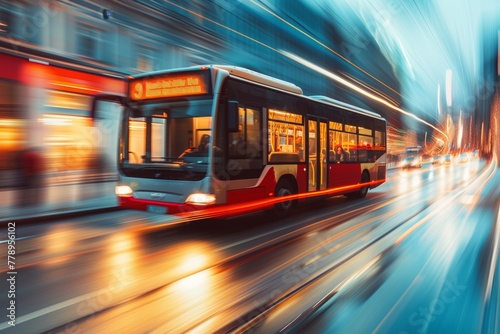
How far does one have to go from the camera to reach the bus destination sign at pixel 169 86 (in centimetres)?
700

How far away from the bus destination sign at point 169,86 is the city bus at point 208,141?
2 centimetres

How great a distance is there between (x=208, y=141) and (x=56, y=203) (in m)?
5.64

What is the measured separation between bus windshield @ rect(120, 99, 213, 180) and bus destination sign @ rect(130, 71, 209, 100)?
0.17m

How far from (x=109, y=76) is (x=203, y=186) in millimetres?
10699

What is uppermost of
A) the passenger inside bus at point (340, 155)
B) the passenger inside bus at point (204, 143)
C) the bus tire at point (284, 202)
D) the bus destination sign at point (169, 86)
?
the bus destination sign at point (169, 86)

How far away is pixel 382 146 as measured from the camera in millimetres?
14898

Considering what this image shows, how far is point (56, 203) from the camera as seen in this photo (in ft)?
34.0

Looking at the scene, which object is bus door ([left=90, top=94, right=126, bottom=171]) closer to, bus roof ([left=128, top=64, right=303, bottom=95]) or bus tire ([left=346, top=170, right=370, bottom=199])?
bus roof ([left=128, top=64, right=303, bottom=95])

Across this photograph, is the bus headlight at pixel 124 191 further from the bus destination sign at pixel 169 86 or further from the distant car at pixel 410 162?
the distant car at pixel 410 162

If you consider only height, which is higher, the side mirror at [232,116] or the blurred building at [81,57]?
the blurred building at [81,57]

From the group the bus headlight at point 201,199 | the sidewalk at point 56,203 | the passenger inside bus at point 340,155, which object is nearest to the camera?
the bus headlight at point 201,199

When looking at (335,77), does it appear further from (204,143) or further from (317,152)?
(204,143)

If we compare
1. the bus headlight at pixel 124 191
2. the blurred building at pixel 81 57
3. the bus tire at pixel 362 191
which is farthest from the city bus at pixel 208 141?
the blurred building at pixel 81 57

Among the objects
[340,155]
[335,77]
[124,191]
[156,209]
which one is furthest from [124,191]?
[335,77]
